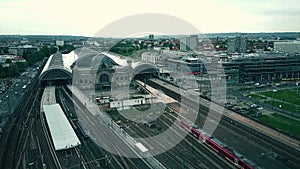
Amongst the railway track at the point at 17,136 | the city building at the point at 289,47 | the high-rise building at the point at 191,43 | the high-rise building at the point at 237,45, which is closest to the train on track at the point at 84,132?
the railway track at the point at 17,136

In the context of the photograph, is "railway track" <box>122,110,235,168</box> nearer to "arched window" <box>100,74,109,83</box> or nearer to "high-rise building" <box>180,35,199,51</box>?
"arched window" <box>100,74,109,83</box>

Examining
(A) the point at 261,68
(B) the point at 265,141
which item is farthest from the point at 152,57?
(B) the point at 265,141

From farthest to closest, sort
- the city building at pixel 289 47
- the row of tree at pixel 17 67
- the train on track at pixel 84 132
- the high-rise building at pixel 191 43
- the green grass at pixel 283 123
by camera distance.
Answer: the high-rise building at pixel 191 43 < the city building at pixel 289 47 < the row of tree at pixel 17 67 < the green grass at pixel 283 123 < the train on track at pixel 84 132

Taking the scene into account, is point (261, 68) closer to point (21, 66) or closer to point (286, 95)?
point (286, 95)

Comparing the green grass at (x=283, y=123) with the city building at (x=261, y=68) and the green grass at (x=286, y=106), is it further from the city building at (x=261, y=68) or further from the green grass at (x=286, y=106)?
the city building at (x=261, y=68)

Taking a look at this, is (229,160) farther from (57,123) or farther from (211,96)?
(211,96)

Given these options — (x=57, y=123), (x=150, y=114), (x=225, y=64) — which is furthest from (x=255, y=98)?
(x=57, y=123)
